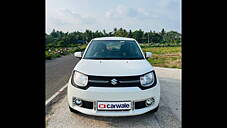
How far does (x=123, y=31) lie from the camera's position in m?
39.3

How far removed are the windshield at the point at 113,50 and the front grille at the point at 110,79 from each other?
2.89 ft

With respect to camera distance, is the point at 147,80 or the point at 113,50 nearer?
the point at 147,80

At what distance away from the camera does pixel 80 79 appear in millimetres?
2504

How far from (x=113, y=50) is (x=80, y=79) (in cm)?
126

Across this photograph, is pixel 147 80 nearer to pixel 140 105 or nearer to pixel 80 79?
pixel 140 105

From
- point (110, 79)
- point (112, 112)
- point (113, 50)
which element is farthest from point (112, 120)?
point (113, 50)

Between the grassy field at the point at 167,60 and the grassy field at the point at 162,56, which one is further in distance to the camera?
the grassy field at the point at 162,56

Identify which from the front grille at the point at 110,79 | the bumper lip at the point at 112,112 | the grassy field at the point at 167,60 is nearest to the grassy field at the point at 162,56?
the grassy field at the point at 167,60

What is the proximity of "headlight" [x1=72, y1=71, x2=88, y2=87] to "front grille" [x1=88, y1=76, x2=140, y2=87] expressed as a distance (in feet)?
0.23

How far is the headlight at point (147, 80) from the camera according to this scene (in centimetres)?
248

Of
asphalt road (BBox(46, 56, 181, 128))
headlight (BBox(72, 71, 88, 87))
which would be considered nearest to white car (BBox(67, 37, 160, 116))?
headlight (BBox(72, 71, 88, 87))

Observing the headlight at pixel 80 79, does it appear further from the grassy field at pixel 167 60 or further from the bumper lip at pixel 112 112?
the grassy field at pixel 167 60
